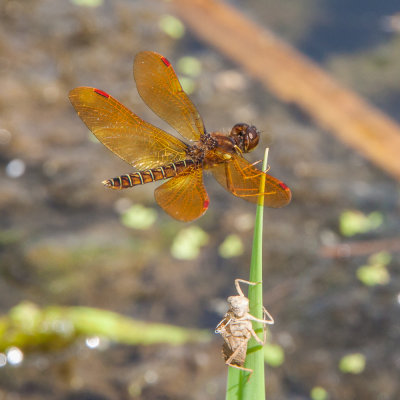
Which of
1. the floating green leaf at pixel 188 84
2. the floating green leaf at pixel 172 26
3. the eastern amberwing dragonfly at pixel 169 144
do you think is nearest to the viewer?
the eastern amberwing dragonfly at pixel 169 144

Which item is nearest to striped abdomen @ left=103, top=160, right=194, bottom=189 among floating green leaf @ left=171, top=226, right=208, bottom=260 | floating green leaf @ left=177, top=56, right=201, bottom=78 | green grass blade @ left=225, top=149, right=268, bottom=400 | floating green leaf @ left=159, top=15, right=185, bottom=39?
green grass blade @ left=225, top=149, right=268, bottom=400

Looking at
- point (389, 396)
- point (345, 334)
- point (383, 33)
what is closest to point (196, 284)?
point (345, 334)

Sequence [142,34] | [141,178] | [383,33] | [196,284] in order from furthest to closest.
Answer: [383,33] → [142,34] → [196,284] → [141,178]

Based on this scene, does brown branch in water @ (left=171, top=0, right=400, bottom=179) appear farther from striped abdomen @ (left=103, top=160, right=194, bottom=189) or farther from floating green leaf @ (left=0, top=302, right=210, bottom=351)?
striped abdomen @ (left=103, top=160, right=194, bottom=189)

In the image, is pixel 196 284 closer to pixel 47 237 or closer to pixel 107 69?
pixel 47 237

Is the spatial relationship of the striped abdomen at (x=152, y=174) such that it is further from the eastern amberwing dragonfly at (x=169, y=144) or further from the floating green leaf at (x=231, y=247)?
the floating green leaf at (x=231, y=247)

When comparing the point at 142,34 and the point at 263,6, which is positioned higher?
the point at 263,6

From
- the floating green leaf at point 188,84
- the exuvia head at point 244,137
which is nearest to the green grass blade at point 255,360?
the exuvia head at point 244,137
